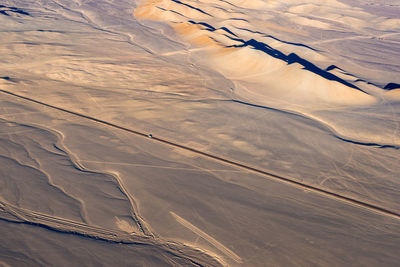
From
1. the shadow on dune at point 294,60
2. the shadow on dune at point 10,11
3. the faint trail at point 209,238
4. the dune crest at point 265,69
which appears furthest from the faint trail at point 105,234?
the shadow on dune at point 10,11

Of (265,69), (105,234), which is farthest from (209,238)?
(265,69)

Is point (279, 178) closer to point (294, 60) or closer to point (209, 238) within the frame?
point (209, 238)

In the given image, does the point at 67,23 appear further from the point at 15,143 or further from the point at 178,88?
the point at 15,143

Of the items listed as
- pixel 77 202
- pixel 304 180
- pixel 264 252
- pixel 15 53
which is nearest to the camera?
pixel 264 252

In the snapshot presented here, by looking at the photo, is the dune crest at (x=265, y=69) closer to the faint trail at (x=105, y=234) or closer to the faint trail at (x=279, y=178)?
the faint trail at (x=279, y=178)

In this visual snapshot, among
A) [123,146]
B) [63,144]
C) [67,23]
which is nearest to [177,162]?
[123,146]

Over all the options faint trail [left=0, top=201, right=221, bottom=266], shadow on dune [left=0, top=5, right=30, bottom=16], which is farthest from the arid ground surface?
shadow on dune [left=0, top=5, right=30, bottom=16]

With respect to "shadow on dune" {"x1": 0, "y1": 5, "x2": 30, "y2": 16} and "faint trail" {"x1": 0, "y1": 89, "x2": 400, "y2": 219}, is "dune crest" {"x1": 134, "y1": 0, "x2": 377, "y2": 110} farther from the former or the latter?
"shadow on dune" {"x1": 0, "y1": 5, "x2": 30, "y2": 16}
